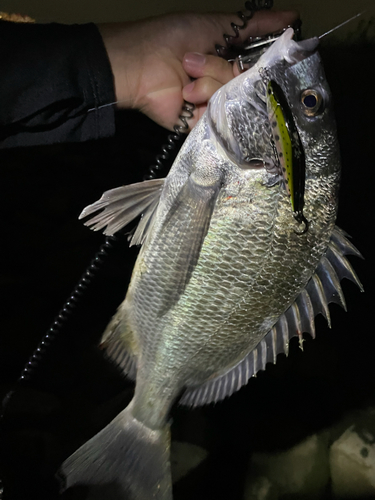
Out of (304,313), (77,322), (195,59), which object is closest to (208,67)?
(195,59)

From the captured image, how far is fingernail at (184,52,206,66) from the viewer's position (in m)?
0.79

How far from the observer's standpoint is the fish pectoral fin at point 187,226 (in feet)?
2.39

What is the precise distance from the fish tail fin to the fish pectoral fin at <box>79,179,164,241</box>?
1.94 ft

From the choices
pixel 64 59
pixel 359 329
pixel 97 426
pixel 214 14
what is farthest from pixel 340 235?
pixel 97 426

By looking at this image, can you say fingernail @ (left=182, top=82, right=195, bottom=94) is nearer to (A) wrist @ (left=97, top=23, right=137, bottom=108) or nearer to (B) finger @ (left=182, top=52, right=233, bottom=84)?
(B) finger @ (left=182, top=52, right=233, bottom=84)

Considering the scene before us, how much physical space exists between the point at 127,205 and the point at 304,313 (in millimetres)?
572

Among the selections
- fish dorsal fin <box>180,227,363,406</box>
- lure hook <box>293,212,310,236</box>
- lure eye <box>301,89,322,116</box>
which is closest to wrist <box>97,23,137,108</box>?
lure eye <box>301,89,322,116</box>

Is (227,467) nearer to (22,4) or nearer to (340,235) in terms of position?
(340,235)

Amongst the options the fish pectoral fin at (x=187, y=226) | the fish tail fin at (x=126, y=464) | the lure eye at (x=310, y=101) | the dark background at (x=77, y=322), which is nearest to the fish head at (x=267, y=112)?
the lure eye at (x=310, y=101)

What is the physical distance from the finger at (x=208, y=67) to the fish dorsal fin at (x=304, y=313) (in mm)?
491

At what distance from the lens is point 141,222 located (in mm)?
841

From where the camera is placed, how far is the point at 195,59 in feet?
2.61

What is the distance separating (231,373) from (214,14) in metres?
1.07

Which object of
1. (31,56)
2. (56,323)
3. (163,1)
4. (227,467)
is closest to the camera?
(31,56)
